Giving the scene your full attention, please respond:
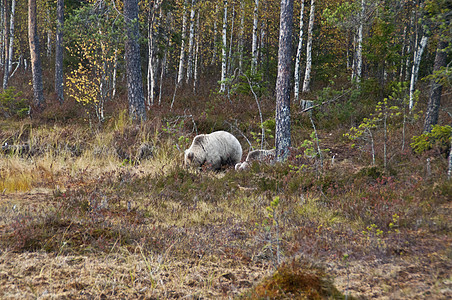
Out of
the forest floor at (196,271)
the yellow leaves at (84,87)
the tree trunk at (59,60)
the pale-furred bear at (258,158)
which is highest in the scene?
the tree trunk at (59,60)

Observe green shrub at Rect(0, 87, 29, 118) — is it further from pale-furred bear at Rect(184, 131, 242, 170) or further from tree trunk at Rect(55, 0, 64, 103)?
pale-furred bear at Rect(184, 131, 242, 170)

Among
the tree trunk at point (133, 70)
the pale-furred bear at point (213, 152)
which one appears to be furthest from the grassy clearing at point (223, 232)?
the tree trunk at point (133, 70)

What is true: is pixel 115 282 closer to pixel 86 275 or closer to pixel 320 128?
pixel 86 275

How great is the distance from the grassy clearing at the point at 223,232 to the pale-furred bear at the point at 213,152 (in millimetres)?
621

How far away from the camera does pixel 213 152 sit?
9.02 m

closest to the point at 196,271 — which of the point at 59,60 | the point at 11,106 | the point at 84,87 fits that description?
the point at 84,87

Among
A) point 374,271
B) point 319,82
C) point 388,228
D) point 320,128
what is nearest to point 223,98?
point 320,128

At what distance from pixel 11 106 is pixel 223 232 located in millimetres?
14334

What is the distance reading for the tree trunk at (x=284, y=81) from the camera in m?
8.32

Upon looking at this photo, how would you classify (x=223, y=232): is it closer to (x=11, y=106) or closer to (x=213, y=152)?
(x=213, y=152)

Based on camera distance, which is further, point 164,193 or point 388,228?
point 164,193

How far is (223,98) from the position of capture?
1703cm

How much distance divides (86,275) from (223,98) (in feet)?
47.5

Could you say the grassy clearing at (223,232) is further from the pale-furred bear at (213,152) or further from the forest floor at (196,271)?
the pale-furred bear at (213,152)
